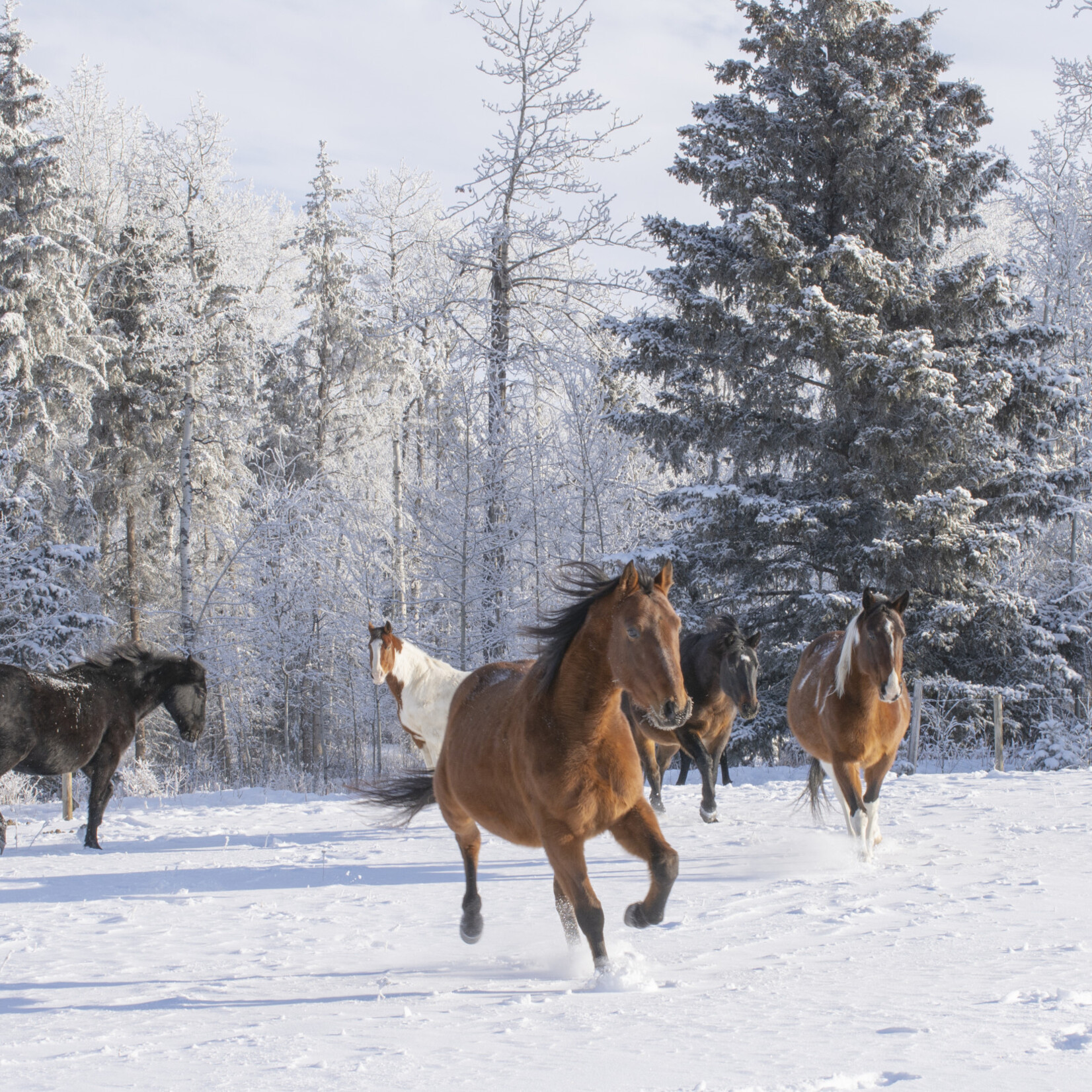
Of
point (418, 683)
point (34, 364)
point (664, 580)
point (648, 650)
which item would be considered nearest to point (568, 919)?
point (648, 650)

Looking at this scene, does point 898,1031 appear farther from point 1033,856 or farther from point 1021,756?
point 1021,756

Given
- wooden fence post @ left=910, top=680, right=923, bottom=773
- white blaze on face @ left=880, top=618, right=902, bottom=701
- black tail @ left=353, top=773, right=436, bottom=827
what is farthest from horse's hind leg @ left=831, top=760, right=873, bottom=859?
wooden fence post @ left=910, top=680, right=923, bottom=773

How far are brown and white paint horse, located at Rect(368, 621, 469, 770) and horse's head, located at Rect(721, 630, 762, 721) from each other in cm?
312

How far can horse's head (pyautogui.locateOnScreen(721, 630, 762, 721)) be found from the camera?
9.05 meters

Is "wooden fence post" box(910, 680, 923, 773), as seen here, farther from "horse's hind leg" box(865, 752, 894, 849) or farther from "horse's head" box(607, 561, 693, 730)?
"horse's head" box(607, 561, 693, 730)

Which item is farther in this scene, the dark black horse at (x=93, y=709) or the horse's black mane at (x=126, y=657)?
the horse's black mane at (x=126, y=657)

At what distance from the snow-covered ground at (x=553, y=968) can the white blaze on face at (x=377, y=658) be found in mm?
2498

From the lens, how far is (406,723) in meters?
11.2

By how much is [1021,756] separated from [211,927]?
13.3 m

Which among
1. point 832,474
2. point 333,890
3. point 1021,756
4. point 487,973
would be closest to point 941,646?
point 1021,756

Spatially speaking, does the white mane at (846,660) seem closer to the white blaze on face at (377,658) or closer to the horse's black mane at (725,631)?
the horse's black mane at (725,631)

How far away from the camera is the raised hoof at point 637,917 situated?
13.5ft

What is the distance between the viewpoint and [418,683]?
36.1 feet

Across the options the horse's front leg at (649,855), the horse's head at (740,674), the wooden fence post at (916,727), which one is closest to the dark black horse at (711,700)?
the horse's head at (740,674)
